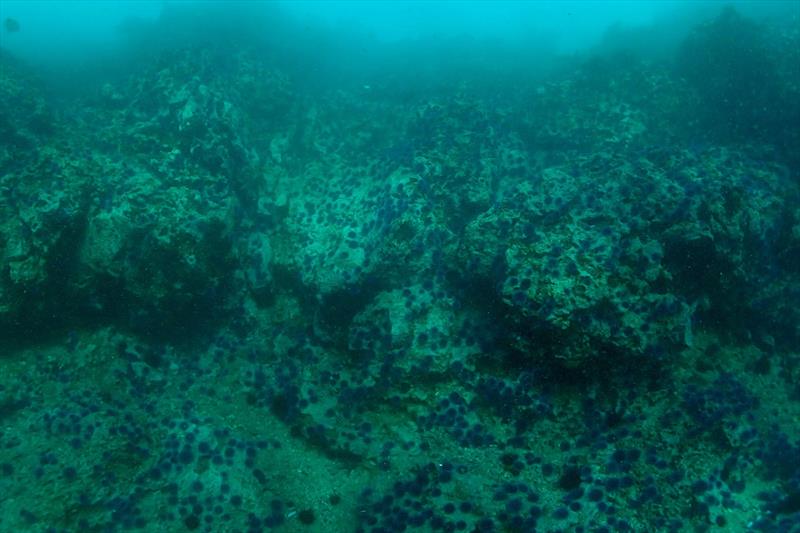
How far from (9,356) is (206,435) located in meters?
5.63

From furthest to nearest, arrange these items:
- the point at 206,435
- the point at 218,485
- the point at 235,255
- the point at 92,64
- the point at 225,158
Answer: the point at 92,64 < the point at 225,158 < the point at 235,255 < the point at 206,435 < the point at 218,485

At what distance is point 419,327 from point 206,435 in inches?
217

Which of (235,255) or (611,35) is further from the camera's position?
(611,35)

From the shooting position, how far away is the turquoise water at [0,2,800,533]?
9711 millimetres

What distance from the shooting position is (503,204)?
1259cm

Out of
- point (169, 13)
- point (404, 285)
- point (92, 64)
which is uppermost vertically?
point (169, 13)

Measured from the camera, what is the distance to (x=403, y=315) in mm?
12023

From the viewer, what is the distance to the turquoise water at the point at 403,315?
9711mm

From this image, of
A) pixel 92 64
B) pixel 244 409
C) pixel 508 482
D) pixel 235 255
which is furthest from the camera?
pixel 92 64

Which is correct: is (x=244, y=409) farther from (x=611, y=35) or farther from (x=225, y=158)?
(x=611, y=35)

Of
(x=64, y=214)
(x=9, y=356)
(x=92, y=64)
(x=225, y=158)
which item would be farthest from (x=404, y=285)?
(x=92, y=64)

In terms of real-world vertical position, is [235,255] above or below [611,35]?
below

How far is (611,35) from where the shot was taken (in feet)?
104

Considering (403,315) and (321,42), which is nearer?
(403,315)
